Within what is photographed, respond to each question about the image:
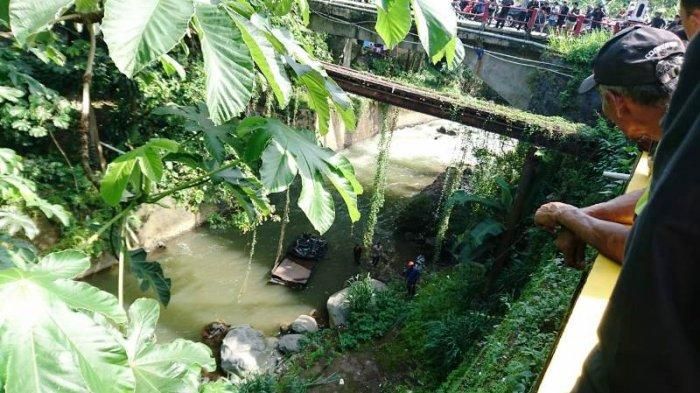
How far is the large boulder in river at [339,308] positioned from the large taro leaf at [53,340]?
290 inches

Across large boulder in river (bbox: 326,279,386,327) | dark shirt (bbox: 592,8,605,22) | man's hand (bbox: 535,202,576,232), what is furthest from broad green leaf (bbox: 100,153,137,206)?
dark shirt (bbox: 592,8,605,22)

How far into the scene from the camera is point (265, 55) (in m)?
1.22

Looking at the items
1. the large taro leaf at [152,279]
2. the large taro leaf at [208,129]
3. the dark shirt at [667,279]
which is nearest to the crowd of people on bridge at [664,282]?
the dark shirt at [667,279]

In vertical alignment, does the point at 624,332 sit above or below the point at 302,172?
above

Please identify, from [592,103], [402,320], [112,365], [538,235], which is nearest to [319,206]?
[112,365]

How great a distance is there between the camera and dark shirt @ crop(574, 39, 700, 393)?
17.1 inches

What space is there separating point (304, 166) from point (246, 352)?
6.37 meters

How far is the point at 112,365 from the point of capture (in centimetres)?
104

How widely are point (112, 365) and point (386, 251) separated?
32.2 feet

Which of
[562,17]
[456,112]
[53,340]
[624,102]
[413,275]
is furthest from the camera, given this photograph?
[562,17]

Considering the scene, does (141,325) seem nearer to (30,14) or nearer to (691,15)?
(30,14)

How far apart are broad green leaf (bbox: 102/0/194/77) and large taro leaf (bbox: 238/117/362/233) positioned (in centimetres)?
75

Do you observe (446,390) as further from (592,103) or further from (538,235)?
(592,103)

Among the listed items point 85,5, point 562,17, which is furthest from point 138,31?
point 562,17
